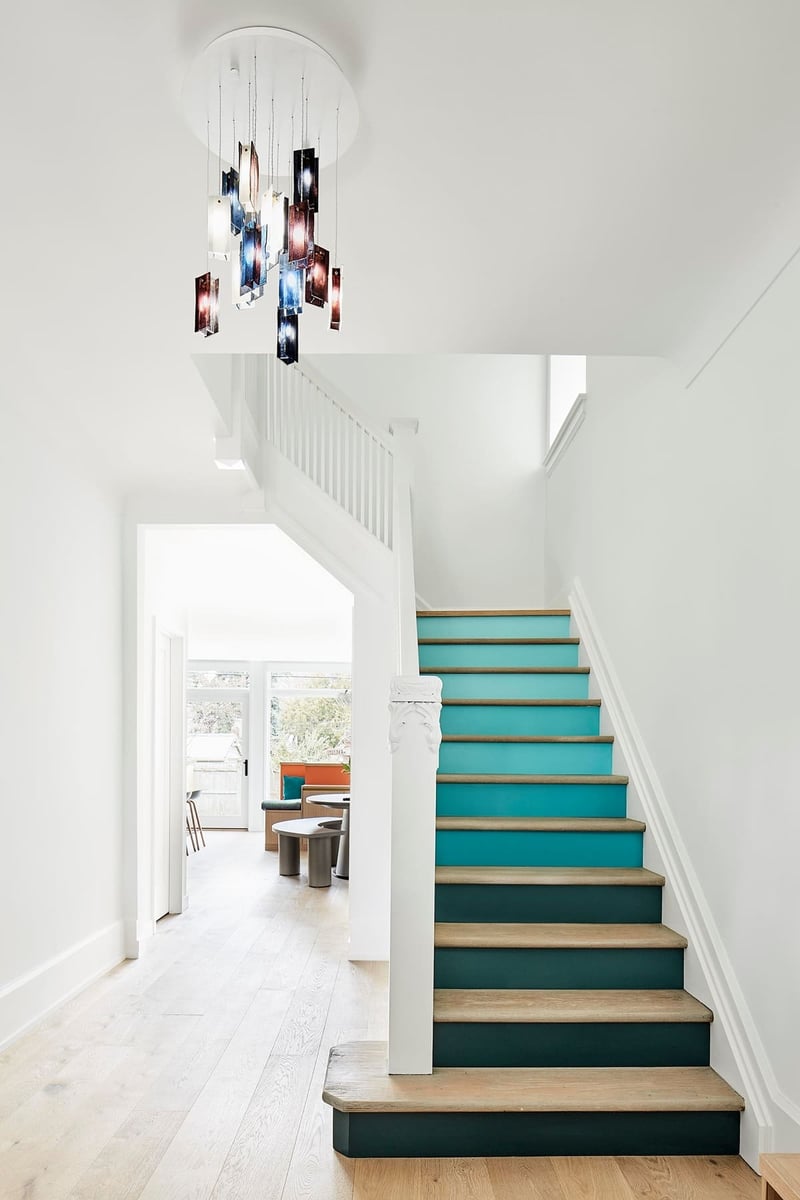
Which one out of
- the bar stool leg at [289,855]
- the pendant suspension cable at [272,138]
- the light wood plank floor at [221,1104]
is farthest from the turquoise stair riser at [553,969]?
the bar stool leg at [289,855]

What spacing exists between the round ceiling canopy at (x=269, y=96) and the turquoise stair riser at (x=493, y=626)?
126 inches

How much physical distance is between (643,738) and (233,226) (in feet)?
8.67

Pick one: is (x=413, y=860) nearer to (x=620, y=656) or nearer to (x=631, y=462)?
(x=620, y=656)

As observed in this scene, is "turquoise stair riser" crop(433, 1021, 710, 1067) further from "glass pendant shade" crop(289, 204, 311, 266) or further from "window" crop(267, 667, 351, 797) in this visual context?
"window" crop(267, 667, 351, 797)

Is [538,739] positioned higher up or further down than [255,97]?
further down

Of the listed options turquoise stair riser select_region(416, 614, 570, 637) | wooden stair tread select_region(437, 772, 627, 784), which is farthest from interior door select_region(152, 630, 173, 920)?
wooden stair tread select_region(437, 772, 627, 784)

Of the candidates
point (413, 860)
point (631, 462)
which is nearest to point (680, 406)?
point (631, 462)

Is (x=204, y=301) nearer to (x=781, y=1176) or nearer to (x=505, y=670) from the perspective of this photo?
(x=781, y=1176)

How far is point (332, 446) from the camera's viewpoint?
5.36 meters

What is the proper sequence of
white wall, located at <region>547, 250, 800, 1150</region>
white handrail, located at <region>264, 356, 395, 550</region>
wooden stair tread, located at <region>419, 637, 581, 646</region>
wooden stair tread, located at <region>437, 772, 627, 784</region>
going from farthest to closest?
white handrail, located at <region>264, 356, 395, 550</region> → wooden stair tread, located at <region>419, 637, 581, 646</region> → wooden stair tread, located at <region>437, 772, 627, 784</region> → white wall, located at <region>547, 250, 800, 1150</region>

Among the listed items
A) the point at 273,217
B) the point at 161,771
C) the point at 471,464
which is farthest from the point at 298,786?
the point at 273,217

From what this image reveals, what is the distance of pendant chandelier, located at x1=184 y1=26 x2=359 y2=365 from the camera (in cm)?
180

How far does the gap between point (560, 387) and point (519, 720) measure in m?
2.72

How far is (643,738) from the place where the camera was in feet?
12.3
